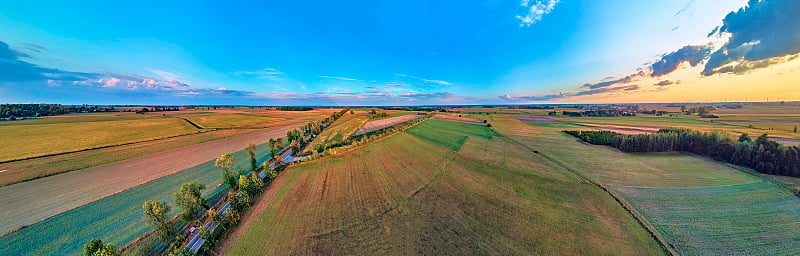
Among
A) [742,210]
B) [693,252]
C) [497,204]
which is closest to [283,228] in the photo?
[497,204]

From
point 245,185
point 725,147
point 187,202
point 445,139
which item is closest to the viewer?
point 187,202

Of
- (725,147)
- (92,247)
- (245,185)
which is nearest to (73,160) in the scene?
(245,185)

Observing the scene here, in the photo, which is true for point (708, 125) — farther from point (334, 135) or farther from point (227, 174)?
point (227, 174)

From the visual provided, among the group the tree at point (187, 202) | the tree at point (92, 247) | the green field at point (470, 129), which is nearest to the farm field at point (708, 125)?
the green field at point (470, 129)

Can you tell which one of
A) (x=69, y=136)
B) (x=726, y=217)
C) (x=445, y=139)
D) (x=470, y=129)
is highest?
(x=69, y=136)

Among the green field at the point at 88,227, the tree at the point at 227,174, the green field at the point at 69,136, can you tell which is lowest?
the green field at the point at 88,227

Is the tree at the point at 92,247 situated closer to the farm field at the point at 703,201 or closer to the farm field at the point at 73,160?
the farm field at the point at 73,160
